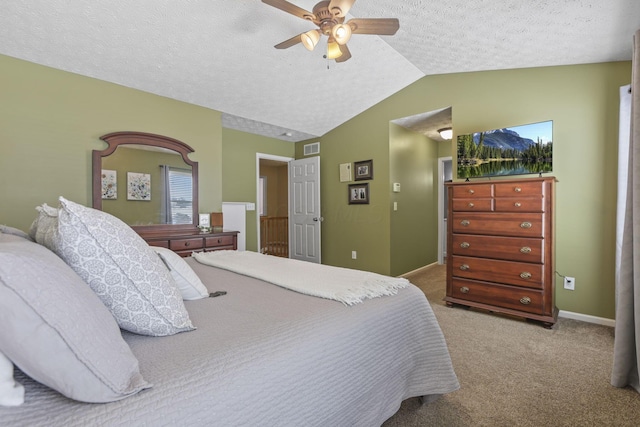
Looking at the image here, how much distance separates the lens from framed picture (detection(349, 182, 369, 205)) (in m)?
4.59

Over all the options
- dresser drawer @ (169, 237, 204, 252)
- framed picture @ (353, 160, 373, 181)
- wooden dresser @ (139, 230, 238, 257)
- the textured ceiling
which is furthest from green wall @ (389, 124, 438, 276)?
dresser drawer @ (169, 237, 204, 252)

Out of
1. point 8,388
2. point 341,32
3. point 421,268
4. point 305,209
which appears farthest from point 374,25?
point 421,268

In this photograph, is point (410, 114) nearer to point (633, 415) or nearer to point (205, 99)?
point (205, 99)

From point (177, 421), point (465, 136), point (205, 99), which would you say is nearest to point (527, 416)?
point (177, 421)

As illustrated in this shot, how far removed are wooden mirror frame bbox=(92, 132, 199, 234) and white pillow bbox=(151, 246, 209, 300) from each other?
2.39 m

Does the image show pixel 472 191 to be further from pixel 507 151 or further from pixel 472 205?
pixel 507 151

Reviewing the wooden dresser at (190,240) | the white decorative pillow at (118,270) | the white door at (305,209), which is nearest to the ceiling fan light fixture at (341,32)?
the white decorative pillow at (118,270)

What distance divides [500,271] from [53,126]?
14.9ft

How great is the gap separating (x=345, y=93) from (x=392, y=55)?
83cm

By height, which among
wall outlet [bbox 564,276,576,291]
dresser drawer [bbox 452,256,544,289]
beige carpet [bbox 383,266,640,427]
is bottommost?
beige carpet [bbox 383,266,640,427]

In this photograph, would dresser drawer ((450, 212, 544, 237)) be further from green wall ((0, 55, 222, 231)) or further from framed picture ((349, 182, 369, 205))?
green wall ((0, 55, 222, 231))

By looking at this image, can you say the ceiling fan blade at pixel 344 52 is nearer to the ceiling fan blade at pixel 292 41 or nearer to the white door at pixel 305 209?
the ceiling fan blade at pixel 292 41

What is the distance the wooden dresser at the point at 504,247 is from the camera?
265cm

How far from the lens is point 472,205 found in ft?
9.96
